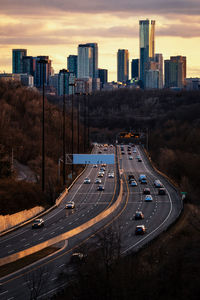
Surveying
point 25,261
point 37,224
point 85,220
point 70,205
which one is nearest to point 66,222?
point 85,220

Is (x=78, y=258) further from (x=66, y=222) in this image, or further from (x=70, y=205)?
(x=70, y=205)

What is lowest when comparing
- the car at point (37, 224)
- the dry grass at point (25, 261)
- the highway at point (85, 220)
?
the highway at point (85, 220)

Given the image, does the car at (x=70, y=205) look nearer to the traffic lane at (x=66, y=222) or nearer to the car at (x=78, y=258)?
the traffic lane at (x=66, y=222)

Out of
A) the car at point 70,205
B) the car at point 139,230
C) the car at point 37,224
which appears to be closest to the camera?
the car at point 139,230

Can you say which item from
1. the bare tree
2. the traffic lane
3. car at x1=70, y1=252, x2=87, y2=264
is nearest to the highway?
the traffic lane

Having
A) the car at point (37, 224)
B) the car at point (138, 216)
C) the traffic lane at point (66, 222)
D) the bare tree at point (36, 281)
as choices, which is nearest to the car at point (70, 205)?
the traffic lane at point (66, 222)

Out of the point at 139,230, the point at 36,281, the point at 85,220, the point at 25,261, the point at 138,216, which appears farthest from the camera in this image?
the point at 138,216

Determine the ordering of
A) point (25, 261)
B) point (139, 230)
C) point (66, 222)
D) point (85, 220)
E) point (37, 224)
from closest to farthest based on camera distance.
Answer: point (25, 261)
point (139, 230)
point (37, 224)
point (66, 222)
point (85, 220)

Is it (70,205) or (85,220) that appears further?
(70,205)
